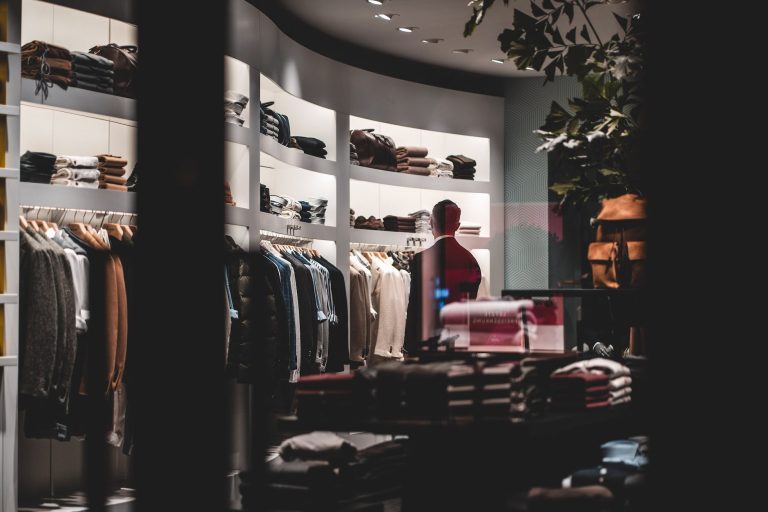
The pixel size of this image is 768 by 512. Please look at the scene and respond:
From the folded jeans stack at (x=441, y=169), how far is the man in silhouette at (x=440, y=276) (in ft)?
14.6

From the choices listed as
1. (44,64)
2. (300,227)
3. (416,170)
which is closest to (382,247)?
(416,170)

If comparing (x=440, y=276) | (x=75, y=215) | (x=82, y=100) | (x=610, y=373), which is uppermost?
(x=82, y=100)

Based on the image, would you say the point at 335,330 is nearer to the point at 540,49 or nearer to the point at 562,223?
the point at 562,223

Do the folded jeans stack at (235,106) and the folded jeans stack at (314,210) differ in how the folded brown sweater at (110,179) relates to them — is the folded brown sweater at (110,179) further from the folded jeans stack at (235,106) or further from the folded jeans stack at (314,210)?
the folded jeans stack at (314,210)

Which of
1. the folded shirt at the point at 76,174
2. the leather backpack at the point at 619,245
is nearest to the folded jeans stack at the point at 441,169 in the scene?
the folded shirt at the point at 76,174

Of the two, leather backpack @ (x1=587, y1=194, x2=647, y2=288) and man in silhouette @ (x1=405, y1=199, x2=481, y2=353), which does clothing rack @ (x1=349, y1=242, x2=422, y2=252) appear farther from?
leather backpack @ (x1=587, y1=194, x2=647, y2=288)

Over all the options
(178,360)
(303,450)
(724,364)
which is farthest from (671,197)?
(303,450)

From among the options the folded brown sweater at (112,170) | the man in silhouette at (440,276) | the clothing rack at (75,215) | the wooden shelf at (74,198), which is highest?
the folded brown sweater at (112,170)

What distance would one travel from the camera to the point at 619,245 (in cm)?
326

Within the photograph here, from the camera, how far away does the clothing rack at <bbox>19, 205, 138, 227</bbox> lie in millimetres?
4965

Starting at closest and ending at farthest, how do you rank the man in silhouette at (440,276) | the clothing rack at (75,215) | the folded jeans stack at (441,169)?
the man in silhouette at (440,276), the clothing rack at (75,215), the folded jeans stack at (441,169)

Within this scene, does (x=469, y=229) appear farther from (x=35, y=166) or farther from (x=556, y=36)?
(x=556, y=36)

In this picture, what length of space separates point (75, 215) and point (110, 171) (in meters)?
0.34

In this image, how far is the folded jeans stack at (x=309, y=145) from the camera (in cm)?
726
